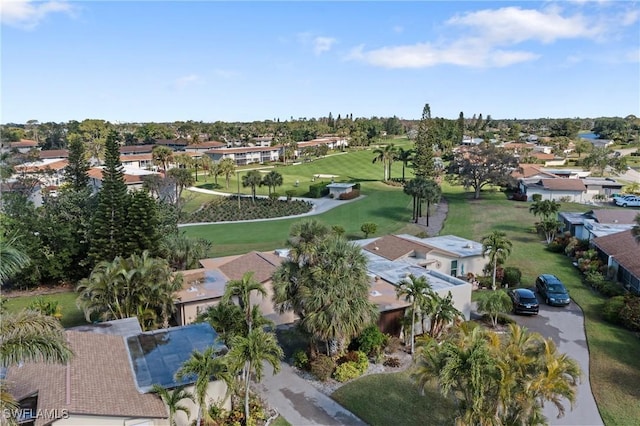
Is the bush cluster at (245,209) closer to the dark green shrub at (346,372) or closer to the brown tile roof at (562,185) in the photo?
the brown tile roof at (562,185)

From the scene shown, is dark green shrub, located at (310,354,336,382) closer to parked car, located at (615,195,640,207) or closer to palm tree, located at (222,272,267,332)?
palm tree, located at (222,272,267,332)

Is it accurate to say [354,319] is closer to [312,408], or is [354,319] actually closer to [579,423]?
[312,408]

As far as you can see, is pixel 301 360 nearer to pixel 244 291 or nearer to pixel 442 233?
pixel 244 291

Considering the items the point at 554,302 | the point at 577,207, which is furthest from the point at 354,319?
the point at 577,207

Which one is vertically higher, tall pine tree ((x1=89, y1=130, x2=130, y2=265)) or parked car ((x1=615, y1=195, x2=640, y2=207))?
tall pine tree ((x1=89, y1=130, x2=130, y2=265))

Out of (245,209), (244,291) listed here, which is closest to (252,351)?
(244,291)

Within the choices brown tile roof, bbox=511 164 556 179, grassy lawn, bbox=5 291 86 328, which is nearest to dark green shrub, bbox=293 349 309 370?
→ grassy lawn, bbox=5 291 86 328
